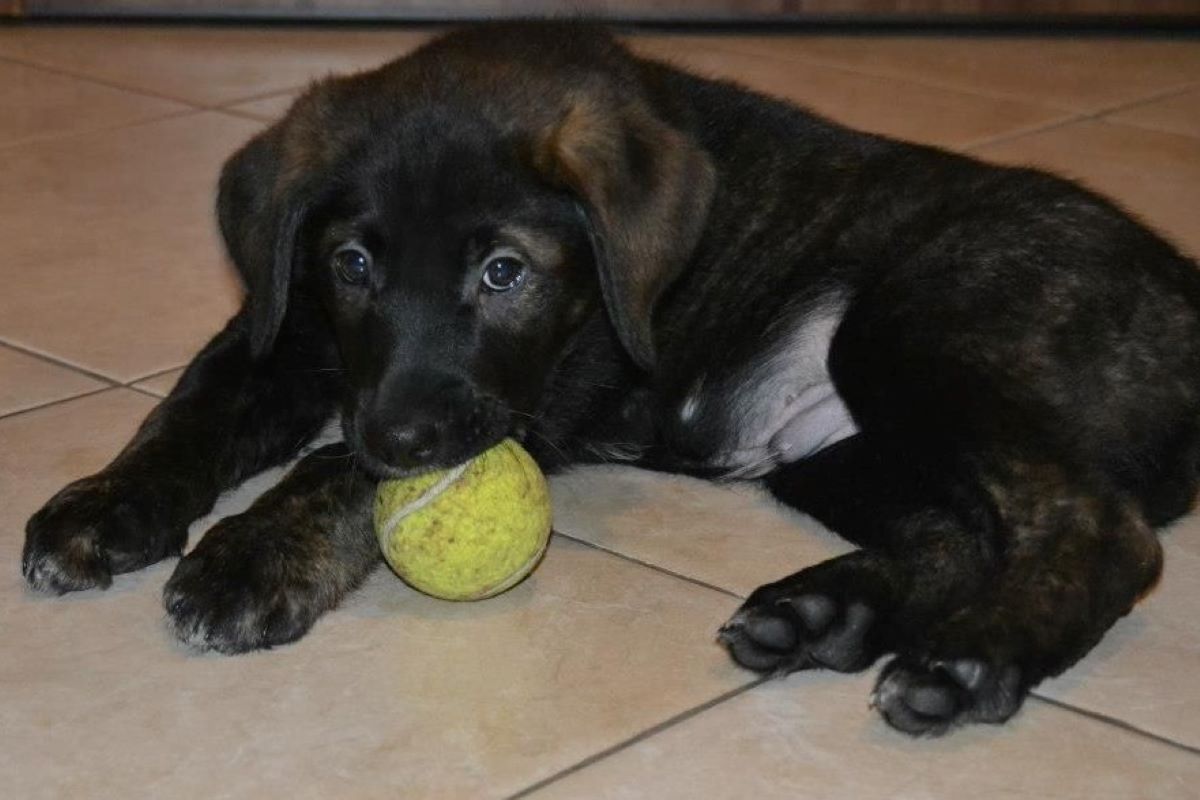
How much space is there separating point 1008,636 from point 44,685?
1244 millimetres

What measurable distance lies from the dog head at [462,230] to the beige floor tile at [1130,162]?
195 centimetres

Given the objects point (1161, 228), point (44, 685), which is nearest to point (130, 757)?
point (44, 685)

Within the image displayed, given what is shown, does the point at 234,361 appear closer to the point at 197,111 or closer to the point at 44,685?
the point at 44,685

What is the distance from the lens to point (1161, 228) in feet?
14.8

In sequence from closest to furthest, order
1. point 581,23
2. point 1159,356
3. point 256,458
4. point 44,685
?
point 44,685 < point 1159,356 < point 256,458 < point 581,23

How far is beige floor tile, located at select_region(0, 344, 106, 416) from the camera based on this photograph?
3.49 m

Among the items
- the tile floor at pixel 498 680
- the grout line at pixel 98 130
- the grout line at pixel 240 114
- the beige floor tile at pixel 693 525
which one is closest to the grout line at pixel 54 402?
the tile floor at pixel 498 680

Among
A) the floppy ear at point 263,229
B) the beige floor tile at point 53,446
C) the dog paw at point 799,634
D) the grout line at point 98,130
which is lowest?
the grout line at point 98,130

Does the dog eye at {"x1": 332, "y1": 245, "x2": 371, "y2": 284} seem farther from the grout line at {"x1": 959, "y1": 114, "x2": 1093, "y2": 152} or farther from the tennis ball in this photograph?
the grout line at {"x1": 959, "y1": 114, "x2": 1093, "y2": 152}

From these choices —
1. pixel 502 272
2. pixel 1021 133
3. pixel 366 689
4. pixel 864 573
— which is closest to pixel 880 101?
pixel 1021 133

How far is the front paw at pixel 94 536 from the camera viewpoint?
2750 millimetres

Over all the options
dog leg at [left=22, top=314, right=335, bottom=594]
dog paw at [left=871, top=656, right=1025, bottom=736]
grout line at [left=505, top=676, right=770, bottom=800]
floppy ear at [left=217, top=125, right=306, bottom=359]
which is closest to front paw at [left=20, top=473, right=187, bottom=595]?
dog leg at [left=22, top=314, right=335, bottom=594]

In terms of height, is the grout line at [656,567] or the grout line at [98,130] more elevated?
the grout line at [656,567]

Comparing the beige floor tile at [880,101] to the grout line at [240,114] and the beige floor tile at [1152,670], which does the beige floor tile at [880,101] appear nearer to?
the grout line at [240,114]
